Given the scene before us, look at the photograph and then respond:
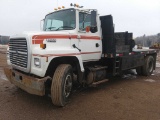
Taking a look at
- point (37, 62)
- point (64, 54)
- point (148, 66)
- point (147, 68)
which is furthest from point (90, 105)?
point (148, 66)

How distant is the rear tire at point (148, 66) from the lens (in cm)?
1059

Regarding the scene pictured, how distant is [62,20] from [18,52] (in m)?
1.71

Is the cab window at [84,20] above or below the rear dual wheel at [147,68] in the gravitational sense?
above

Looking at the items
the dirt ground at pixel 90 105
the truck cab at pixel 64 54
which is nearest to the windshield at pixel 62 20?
the truck cab at pixel 64 54

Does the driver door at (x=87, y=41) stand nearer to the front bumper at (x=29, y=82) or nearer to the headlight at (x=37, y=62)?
the headlight at (x=37, y=62)

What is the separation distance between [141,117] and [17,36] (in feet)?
12.1

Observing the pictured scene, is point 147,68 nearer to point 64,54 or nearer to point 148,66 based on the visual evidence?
point 148,66

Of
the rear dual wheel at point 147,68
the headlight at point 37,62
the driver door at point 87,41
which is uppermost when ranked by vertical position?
the driver door at point 87,41

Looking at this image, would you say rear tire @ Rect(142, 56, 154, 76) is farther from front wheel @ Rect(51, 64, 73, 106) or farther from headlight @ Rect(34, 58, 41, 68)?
headlight @ Rect(34, 58, 41, 68)

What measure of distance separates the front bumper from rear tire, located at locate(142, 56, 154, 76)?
6597 millimetres

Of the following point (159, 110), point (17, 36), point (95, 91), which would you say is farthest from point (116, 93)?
point (17, 36)

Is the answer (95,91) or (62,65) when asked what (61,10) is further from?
(95,91)

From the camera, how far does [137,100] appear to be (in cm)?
643

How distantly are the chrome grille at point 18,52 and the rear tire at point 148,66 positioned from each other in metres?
6.69
